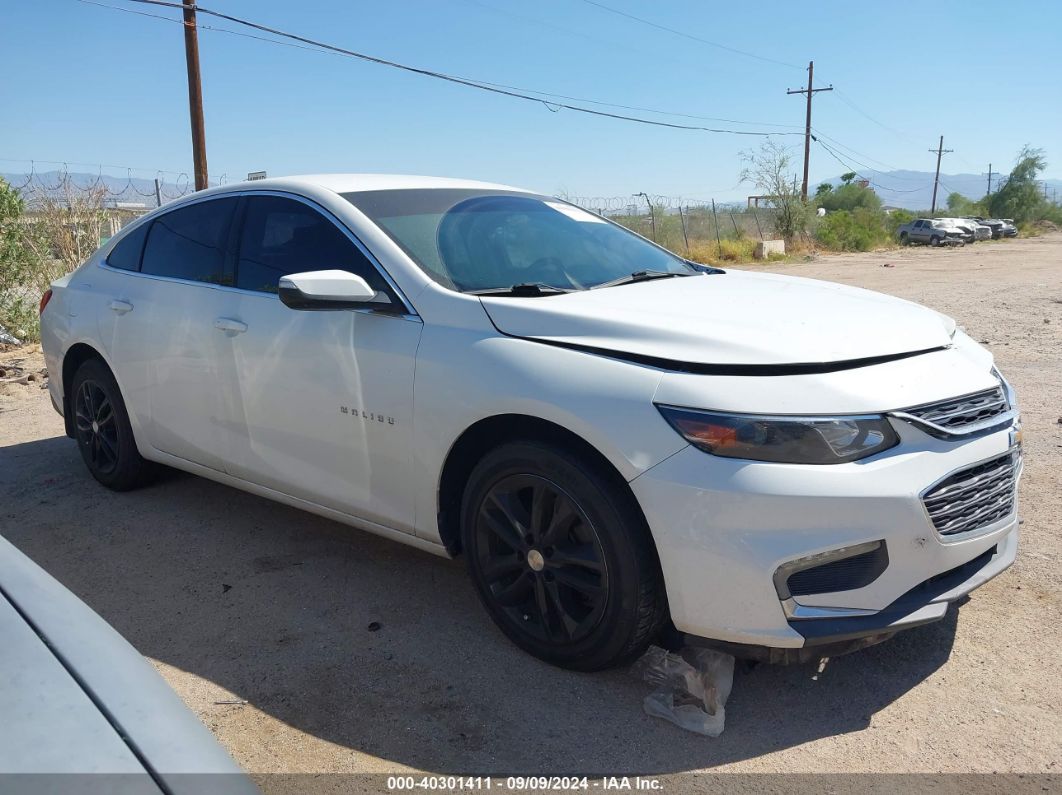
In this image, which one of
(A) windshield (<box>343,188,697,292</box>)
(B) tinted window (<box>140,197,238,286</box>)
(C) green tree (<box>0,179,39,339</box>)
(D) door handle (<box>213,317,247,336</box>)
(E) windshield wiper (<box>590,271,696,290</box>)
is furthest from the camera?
(C) green tree (<box>0,179,39,339</box>)

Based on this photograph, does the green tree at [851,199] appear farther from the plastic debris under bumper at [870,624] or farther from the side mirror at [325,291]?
the plastic debris under bumper at [870,624]

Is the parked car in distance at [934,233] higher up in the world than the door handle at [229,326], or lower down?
lower down

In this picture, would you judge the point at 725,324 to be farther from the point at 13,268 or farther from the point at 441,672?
the point at 13,268

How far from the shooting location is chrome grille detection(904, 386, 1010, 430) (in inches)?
107

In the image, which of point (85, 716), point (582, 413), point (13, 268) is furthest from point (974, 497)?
point (13, 268)

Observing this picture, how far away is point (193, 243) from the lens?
4465 mm

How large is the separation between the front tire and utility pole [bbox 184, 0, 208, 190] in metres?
14.3

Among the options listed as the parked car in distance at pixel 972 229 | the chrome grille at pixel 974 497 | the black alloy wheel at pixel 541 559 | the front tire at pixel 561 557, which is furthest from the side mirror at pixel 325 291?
the parked car in distance at pixel 972 229

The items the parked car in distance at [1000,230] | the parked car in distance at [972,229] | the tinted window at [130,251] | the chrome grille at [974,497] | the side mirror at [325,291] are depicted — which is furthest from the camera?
the parked car in distance at [1000,230]

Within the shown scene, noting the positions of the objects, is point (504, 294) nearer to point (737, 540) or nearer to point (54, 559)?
point (737, 540)

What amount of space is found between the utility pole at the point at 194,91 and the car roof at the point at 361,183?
41.1 feet

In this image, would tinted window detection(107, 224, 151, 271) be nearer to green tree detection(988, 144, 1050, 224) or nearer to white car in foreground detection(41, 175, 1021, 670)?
white car in foreground detection(41, 175, 1021, 670)

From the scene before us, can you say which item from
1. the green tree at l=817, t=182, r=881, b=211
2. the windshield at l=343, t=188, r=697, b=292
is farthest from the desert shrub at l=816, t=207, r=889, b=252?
the windshield at l=343, t=188, r=697, b=292

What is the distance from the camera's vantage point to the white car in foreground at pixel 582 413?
261cm
